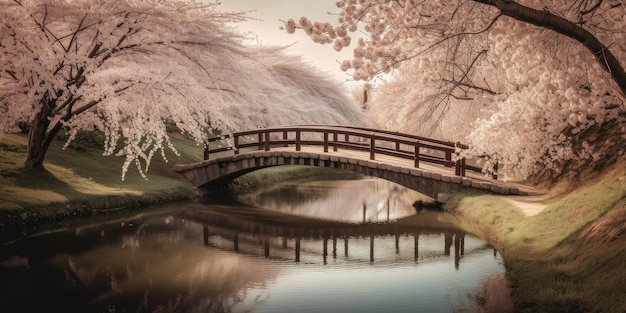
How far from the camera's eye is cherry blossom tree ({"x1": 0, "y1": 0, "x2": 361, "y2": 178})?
14.8m

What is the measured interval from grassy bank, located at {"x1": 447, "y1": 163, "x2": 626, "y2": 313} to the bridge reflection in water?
1025 millimetres

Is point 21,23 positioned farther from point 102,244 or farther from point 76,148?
point 76,148

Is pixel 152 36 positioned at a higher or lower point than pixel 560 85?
higher

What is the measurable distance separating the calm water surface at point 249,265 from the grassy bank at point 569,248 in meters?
0.65

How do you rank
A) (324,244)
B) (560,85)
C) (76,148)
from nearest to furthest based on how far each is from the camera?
(560,85)
(324,244)
(76,148)

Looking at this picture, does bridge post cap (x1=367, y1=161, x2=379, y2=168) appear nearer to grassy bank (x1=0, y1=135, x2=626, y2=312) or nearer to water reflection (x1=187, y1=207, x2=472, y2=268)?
water reflection (x1=187, y1=207, x2=472, y2=268)

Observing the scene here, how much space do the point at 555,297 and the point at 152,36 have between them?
42.4 feet

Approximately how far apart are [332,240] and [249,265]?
3519 mm

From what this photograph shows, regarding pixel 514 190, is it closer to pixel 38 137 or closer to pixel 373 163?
pixel 373 163

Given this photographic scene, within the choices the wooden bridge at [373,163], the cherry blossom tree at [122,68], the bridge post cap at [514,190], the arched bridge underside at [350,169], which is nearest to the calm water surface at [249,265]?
the arched bridge underside at [350,169]

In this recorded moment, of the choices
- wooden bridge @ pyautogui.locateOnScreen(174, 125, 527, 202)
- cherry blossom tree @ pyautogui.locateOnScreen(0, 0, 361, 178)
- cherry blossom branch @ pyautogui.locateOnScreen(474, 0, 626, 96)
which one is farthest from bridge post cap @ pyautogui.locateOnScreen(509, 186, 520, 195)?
cherry blossom branch @ pyautogui.locateOnScreen(474, 0, 626, 96)

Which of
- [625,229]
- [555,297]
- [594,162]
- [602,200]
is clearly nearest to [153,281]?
[555,297]

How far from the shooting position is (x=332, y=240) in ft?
48.8

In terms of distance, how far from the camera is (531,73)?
10859 mm
